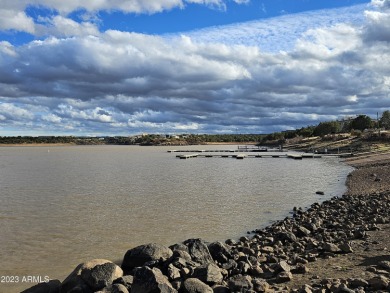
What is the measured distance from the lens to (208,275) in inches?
396

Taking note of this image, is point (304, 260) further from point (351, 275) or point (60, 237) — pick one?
point (60, 237)

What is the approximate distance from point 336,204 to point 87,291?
63.2 ft

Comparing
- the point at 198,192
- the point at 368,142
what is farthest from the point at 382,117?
the point at 198,192

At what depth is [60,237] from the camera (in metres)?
19.5

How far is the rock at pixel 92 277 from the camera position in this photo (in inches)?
395

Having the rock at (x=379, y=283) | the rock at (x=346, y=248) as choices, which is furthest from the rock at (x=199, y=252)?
the rock at (x=379, y=283)

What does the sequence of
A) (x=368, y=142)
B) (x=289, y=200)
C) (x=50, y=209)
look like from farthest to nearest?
(x=368, y=142) < (x=289, y=200) < (x=50, y=209)

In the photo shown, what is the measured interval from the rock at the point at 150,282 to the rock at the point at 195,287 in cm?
38

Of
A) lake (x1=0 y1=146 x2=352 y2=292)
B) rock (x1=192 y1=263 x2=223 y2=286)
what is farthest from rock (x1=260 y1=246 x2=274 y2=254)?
rock (x1=192 y1=263 x2=223 y2=286)

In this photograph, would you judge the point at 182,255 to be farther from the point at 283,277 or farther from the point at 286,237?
the point at 286,237

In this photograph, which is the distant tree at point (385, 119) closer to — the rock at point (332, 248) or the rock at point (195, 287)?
the rock at point (332, 248)

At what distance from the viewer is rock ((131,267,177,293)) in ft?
29.4

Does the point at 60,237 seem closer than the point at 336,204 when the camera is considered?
Yes

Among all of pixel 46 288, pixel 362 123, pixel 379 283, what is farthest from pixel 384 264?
pixel 362 123
